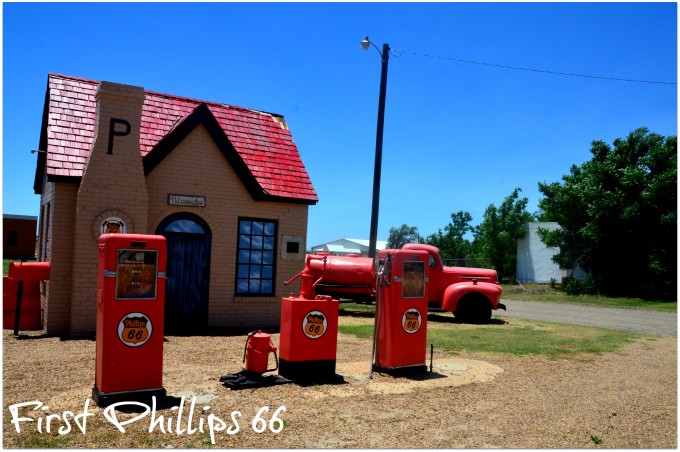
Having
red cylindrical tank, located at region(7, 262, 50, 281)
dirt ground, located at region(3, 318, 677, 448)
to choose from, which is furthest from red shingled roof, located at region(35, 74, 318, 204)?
dirt ground, located at region(3, 318, 677, 448)

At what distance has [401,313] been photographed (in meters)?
8.67

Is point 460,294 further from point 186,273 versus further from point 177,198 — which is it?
point 177,198

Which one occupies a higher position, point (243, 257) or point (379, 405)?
point (243, 257)

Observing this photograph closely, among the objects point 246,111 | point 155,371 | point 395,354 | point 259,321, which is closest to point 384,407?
point 395,354

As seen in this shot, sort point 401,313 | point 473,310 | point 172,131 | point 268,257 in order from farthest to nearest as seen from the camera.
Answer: point 473,310
point 268,257
point 172,131
point 401,313

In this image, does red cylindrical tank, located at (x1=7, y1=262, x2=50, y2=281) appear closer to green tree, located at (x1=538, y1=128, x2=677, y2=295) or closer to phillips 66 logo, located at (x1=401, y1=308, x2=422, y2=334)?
phillips 66 logo, located at (x1=401, y1=308, x2=422, y2=334)

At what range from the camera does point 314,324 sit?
8.17m

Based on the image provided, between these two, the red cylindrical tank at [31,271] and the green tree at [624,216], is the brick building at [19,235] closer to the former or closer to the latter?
the red cylindrical tank at [31,271]

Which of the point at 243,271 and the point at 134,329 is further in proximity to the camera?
the point at 243,271

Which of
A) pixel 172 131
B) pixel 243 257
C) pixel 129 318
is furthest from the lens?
pixel 243 257

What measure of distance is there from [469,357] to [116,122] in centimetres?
766

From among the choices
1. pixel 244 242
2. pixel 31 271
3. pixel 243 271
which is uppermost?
pixel 244 242

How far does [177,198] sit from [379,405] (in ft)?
24.0

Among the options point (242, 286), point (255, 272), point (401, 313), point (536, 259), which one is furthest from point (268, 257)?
point (536, 259)
